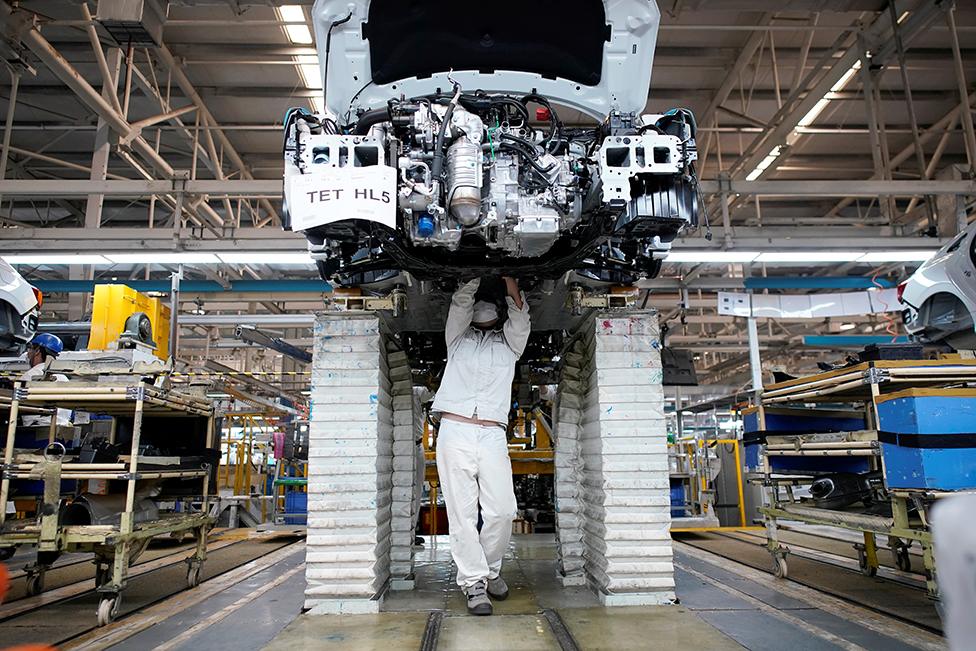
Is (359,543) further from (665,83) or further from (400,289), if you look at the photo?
(665,83)

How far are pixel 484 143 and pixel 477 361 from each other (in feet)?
4.22

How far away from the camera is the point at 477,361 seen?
3.62 meters

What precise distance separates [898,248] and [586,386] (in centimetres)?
527

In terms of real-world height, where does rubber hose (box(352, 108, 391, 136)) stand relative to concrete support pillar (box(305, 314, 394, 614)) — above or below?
above

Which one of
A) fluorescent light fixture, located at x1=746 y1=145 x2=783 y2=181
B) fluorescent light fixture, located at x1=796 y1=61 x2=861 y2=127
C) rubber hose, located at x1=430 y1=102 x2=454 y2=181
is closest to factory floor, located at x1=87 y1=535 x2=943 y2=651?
rubber hose, located at x1=430 y1=102 x2=454 y2=181

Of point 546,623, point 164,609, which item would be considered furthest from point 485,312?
point 164,609

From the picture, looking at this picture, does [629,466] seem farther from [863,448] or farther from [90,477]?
[90,477]

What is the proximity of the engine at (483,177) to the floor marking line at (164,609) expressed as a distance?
2223mm

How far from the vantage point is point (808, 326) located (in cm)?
1512

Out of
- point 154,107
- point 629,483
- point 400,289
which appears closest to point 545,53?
point 400,289

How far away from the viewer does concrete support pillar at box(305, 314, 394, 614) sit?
3326mm

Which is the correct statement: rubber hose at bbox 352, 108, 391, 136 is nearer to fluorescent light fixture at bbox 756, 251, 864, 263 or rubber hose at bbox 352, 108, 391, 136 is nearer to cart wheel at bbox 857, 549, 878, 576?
cart wheel at bbox 857, 549, 878, 576

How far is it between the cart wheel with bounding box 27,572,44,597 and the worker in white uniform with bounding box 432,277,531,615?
3.00m

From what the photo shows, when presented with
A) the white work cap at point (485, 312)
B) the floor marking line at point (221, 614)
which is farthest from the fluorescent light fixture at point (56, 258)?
Result: the white work cap at point (485, 312)
